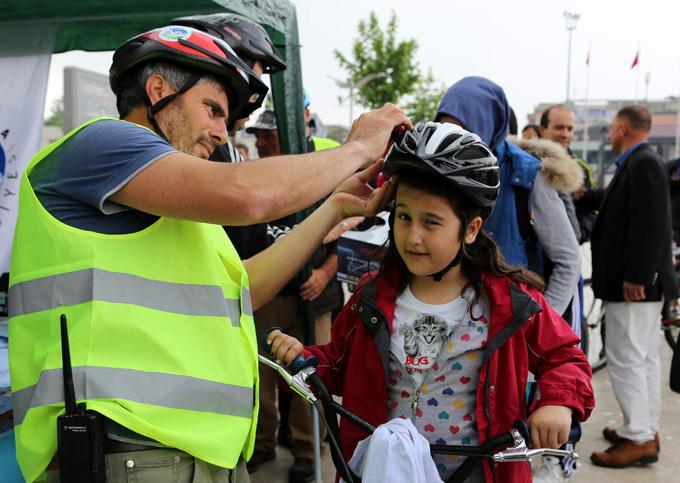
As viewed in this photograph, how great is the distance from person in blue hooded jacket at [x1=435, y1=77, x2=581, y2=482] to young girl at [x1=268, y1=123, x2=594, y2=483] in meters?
1.04

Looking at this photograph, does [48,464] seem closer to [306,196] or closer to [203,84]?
[306,196]

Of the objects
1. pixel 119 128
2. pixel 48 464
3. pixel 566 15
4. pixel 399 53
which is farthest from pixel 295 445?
pixel 566 15

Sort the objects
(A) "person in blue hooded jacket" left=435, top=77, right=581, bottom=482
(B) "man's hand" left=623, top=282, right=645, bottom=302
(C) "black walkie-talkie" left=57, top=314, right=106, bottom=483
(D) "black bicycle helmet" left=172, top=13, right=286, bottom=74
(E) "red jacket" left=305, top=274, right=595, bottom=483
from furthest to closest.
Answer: (B) "man's hand" left=623, top=282, right=645, bottom=302, (A) "person in blue hooded jacket" left=435, top=77, right=581, bottom=482, (D) "black bicycle helmet" left=172, top=13, right=286, bottom=74, (E) "red jacket" left=305, top=274, right=595, bottom=483, (C) "black walkie-talkie" left=57, top=314, right=106, bottom=483

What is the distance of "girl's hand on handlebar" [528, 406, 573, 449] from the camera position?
1.83 m

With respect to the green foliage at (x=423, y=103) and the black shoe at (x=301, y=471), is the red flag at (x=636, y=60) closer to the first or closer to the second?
the green foliage at (x=423, y=103)

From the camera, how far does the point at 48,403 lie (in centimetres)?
150

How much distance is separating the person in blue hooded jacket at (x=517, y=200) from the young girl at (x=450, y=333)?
1043 mm

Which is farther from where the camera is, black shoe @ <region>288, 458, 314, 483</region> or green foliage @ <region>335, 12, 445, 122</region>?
green foliage @ <region>335, 12, 445, 122</region>

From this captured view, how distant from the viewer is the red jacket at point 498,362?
6.54 ft

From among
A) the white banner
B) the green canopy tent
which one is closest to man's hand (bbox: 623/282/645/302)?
the green canopy tent

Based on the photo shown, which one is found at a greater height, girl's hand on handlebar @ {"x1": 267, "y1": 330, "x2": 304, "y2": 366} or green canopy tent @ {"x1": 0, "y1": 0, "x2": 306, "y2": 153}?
green canopy tent @ {"x1": 0, "y1": 0, "x2": 306, "y2": 153}

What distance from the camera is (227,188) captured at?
58.3 inches

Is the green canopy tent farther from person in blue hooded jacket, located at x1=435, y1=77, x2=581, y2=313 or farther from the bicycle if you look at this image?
the bicycle

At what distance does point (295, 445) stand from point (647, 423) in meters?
2.52
